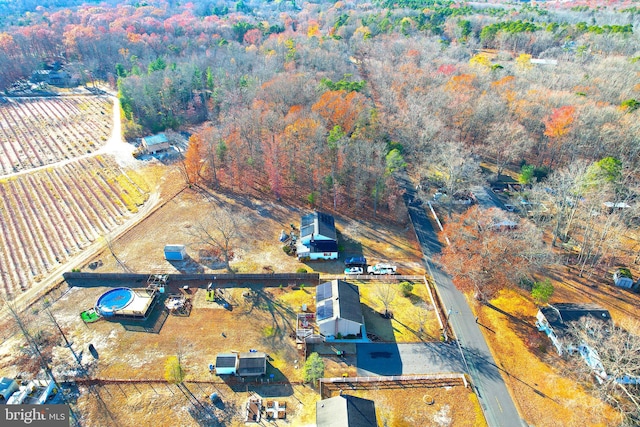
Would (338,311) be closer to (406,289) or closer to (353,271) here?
(353,271)

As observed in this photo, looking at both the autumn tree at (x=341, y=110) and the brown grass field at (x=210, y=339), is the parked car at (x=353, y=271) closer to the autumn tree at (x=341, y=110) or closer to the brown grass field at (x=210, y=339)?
the brown grass field at (x=210, y=339)

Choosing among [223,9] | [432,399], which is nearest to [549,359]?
[432,399]

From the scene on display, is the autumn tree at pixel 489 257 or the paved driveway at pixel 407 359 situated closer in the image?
the paved driveway at pixel 407 359

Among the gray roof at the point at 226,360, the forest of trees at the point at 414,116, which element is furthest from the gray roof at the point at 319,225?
Answer: the gray roof at the point at 226,360

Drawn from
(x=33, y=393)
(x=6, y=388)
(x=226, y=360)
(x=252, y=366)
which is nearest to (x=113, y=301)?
(x=33, y=393)

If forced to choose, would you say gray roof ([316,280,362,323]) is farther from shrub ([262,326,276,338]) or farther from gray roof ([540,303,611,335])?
gray roof ([540,303,611,335])
